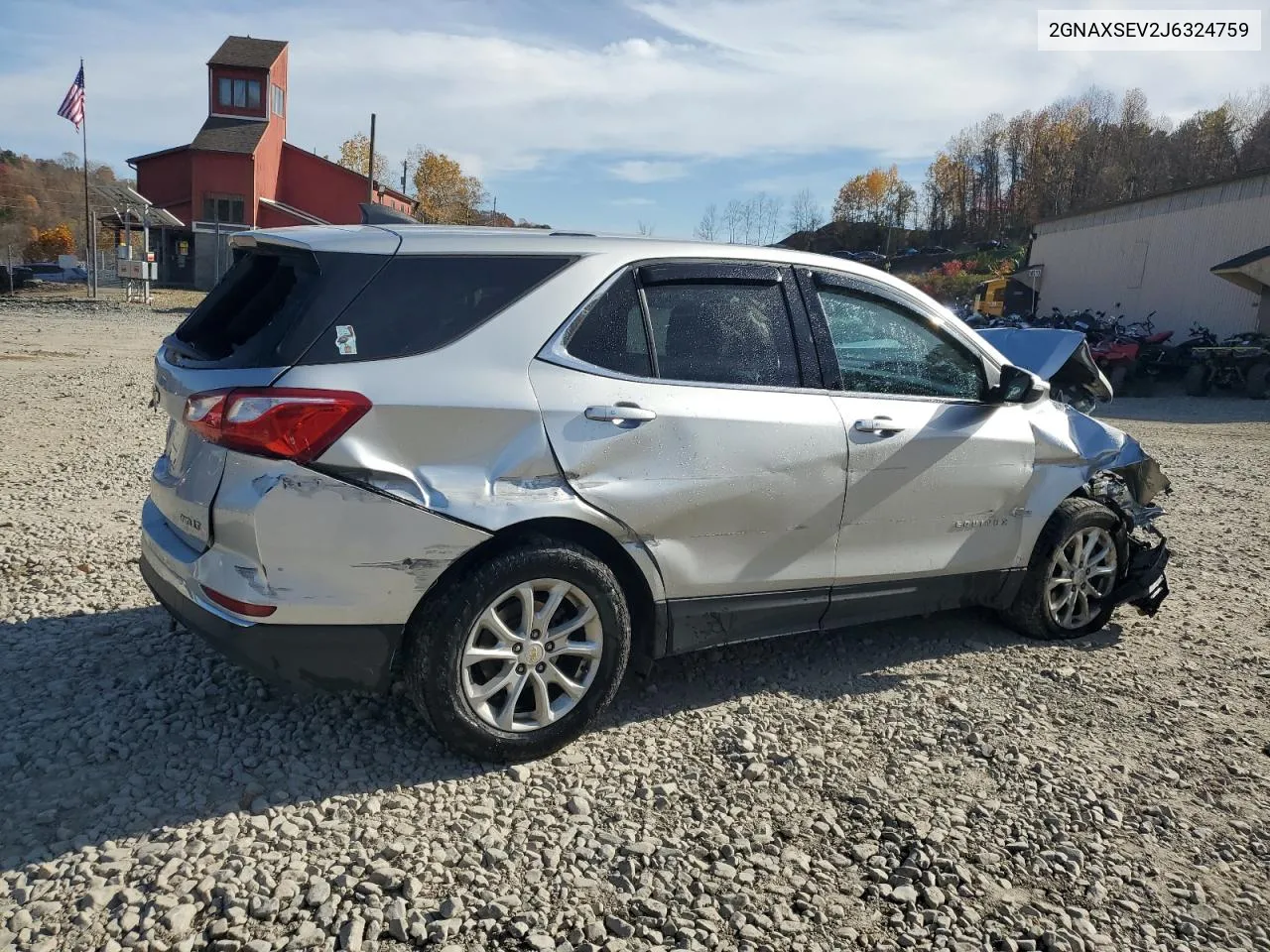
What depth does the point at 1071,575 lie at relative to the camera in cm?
487

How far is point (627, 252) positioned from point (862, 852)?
2225 millimetres

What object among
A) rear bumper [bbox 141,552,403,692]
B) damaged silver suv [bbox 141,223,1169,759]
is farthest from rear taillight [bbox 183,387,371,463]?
rear bumper [bbox 141,552,403,692]

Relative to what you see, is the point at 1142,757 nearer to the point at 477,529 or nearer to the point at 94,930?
the point at 477,529

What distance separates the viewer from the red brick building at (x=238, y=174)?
144 feet

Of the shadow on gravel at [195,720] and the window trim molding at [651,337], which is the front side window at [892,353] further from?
the shadow on gravel at [195,720]

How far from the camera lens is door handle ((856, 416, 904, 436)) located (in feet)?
13.1

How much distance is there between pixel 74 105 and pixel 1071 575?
38.9m

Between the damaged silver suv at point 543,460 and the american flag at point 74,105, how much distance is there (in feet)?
121

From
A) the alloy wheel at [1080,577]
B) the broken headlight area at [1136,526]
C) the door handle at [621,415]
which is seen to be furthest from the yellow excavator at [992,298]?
the door handle at [621,415]

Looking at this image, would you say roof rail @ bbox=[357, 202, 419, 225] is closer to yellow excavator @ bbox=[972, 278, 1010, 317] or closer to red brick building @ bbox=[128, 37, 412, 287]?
yellow excavator @ bbox=[972, 278, 1010, 317]

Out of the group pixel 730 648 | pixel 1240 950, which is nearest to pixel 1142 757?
pixel 1240 950

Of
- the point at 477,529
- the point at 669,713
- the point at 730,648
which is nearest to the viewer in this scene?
the point at 477,529

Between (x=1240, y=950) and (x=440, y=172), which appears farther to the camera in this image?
(x=440, y=172)

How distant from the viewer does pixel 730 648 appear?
4652 mm
